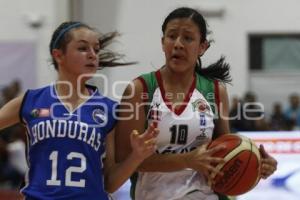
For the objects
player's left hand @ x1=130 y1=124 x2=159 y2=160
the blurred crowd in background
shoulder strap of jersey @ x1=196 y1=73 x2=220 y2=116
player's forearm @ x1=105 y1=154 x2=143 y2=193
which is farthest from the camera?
the blurred crowd in background

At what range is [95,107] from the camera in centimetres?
319

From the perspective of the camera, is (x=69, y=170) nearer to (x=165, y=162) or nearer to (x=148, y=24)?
(x=165, y=162)

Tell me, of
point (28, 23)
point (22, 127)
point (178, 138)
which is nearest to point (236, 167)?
point (178, 138)

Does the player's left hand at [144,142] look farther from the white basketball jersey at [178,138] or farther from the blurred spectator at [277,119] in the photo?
the blurred spectator at [277,119]

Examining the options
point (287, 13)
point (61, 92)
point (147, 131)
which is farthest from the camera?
point (287, 13)

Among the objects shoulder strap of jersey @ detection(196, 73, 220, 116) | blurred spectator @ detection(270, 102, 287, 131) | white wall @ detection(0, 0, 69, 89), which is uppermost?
white wall @ detection(0, 0, 69, 89)

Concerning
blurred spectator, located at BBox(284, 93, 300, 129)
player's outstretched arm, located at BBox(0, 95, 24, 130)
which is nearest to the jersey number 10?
player's outstretched arm, located at BBox(0, 95, 24, 130)

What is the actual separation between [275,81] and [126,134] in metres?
9.24

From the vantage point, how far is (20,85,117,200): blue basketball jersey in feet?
10.0

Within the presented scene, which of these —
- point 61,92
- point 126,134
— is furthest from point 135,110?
point 61,92

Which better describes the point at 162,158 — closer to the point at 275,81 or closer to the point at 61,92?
the point at 61,92

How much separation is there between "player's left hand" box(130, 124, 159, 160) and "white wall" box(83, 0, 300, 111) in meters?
8.55

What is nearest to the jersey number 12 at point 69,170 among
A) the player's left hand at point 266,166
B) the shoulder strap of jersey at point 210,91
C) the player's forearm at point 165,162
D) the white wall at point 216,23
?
the player's forearm at point 165,162

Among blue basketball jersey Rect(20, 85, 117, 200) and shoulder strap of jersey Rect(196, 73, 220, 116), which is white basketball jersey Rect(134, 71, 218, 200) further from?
blue basketball jersey Rect(20, 85, 117, 200)
